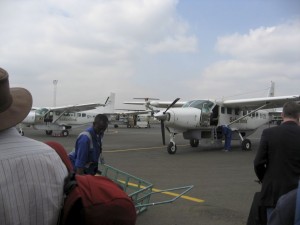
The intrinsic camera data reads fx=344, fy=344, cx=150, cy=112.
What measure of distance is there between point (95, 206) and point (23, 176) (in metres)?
0.35

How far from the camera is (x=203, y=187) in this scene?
335 inches

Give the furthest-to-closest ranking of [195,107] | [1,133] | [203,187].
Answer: [195,107] → [203,187] → [1,133]

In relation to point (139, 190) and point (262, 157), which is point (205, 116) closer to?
point (139, 190)

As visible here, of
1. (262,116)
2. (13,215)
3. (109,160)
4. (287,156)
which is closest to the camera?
(13,215)

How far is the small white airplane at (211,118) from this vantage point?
17109 mm

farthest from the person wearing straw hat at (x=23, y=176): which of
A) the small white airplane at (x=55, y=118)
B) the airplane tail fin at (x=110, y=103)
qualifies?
the airplane tail fin at (x=110, y=103)

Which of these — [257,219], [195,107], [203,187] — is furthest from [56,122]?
[257,219]

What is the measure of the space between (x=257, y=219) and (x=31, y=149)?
319 centimetres

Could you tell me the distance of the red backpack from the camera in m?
1.58

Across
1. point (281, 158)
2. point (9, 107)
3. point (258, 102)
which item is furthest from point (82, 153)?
point (258, 102)

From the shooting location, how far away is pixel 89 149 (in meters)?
5.47

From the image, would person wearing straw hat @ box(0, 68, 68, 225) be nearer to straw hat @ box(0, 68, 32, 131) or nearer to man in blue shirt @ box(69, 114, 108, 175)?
straw hat @ box(0, 68, 32, 131)

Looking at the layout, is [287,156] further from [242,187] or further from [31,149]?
[242,187]

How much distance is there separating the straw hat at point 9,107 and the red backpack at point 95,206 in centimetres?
40
